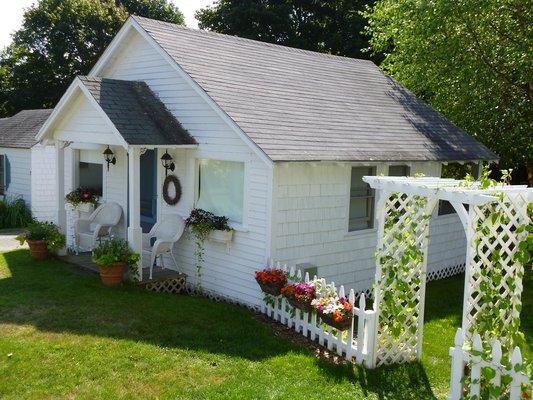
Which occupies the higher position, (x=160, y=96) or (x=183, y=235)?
(x=160, y=96)

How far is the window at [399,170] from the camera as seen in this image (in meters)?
12.2

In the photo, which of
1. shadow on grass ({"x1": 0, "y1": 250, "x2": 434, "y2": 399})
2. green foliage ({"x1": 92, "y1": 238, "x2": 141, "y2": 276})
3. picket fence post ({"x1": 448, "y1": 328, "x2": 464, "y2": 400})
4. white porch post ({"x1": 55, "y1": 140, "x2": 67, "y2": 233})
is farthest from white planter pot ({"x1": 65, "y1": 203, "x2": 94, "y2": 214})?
picket fence post ({"x1": 448, "y1": 328, "x2": 464, "y2": 400})

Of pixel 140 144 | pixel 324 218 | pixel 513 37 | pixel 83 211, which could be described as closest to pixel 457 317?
pixel 324 218

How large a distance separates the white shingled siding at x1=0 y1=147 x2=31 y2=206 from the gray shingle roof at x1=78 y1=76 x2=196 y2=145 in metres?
10.2

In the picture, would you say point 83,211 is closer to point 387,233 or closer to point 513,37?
point 387,233

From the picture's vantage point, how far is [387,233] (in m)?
7.48

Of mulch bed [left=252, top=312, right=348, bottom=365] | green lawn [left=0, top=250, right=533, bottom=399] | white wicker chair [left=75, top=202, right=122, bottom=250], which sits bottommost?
mulch bed [left=252, top=312, right=348, bottom=365]

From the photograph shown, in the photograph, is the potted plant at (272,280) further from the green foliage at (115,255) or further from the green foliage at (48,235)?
the green foliage at (48,235)

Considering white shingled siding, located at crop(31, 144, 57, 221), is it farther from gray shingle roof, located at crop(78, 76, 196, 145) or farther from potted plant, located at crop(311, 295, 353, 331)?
potted plant, located at crop(311, 295, 353, 331)

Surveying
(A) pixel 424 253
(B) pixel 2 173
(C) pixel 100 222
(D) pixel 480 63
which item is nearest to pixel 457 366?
(A) pixel 424 253

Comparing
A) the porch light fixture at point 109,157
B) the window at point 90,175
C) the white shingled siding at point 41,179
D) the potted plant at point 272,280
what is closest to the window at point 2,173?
the white shingled siding at point 41,179

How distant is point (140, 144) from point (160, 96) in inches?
74.9

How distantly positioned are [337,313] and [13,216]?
15.0m

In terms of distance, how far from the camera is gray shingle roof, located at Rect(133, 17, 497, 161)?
10.2 metres
